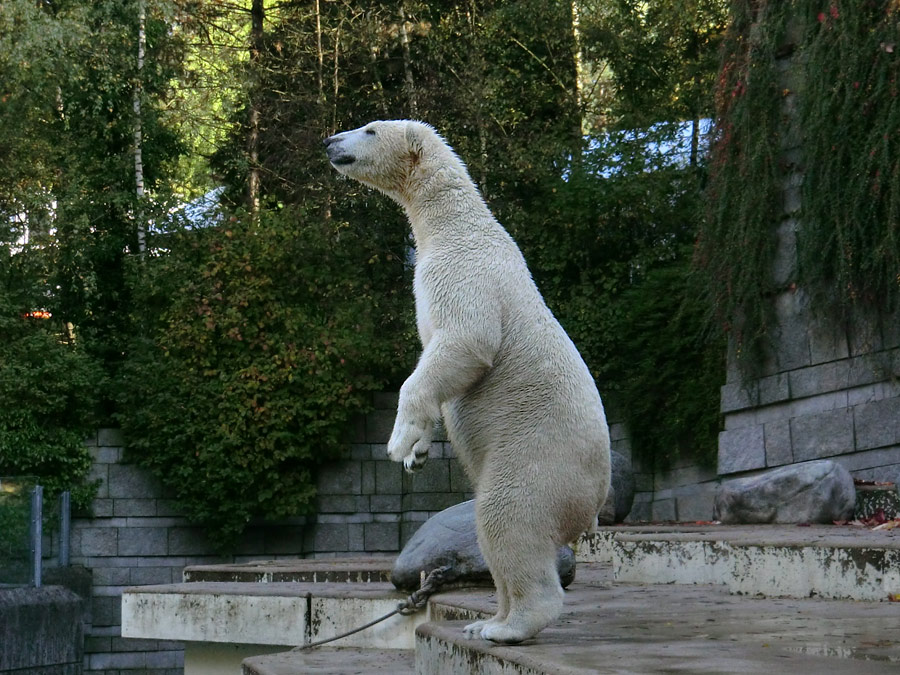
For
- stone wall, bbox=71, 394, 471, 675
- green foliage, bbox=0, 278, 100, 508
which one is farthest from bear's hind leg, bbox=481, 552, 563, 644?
green foliage, bbox=0, 278, 100, 508

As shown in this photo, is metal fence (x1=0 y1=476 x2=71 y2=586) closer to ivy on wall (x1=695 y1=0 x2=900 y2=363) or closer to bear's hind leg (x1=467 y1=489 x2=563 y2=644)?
ivy on wall (x1=695 y1=0 x2=900 y2=363)

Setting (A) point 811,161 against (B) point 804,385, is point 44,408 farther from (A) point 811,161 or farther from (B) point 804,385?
(A) point 811,161

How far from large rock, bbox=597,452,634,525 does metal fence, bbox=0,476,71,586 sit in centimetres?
553

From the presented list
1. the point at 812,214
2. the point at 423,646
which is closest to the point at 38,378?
the point at 812,214

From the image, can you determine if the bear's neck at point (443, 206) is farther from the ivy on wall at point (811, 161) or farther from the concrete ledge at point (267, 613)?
the ivy on wall at point (811, 161)

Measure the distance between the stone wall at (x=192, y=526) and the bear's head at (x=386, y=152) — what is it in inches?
344

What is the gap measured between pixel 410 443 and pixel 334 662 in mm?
2596

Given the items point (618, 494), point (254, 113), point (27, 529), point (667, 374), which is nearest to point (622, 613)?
point (618, 494)

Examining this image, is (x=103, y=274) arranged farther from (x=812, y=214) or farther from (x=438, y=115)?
(x=812, y=214)

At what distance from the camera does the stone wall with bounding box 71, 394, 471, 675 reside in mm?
12000

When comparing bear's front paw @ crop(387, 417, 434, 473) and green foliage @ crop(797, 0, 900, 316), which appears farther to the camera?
green foliage @ crop(797, 0, 900, 316)

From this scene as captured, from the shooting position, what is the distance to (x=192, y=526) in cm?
1232

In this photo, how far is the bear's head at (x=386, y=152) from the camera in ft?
12.6

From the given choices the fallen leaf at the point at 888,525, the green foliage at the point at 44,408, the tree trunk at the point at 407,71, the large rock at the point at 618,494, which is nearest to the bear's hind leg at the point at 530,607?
the fallen leaf at the point at 888,525
